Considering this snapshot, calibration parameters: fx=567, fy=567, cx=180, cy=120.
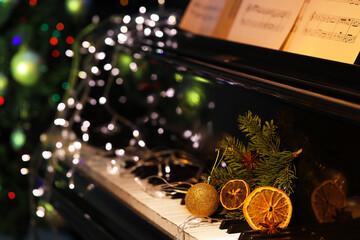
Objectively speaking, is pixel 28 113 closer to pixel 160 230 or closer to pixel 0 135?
pixel 0 135

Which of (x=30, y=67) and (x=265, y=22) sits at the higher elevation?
(x=265, y=22)

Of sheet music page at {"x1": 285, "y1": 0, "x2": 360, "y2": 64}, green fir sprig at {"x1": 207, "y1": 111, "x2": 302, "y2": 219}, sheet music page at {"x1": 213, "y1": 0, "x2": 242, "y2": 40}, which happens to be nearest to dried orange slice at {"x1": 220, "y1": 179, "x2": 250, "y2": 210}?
green fir sprig at {"x1": 207, "y1": 111, "x2": 302, "y2": 219}

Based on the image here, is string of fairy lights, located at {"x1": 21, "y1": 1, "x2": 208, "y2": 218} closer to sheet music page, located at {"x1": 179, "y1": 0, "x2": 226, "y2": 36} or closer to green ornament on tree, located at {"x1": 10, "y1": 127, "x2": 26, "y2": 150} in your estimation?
sheet music page, located at {"x1": 179, "y1": 0, "x2": 226, "y2": 36}

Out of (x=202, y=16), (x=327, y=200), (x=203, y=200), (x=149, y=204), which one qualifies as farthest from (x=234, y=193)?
(x=202, y=16)

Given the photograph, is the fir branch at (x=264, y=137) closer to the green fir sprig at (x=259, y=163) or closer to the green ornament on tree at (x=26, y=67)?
the green fir sprig at (x=259, y=163)

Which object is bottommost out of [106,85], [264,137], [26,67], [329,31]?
[26,67]

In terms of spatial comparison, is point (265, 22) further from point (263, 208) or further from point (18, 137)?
point (18, 137)

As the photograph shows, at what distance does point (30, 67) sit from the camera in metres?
3.80

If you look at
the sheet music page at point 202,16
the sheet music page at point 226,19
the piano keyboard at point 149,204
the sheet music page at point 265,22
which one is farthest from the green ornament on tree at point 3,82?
the sheet music page at point 265,22

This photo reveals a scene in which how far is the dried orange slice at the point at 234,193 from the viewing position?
1.76m

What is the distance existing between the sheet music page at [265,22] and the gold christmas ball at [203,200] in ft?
1.89

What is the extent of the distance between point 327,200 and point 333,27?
21.7 inches

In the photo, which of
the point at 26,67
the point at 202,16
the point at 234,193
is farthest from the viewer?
the point at 26,67

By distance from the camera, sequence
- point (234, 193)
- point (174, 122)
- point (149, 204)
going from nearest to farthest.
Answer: point (234, 193)
point (149, 204)
point (174, 122)
